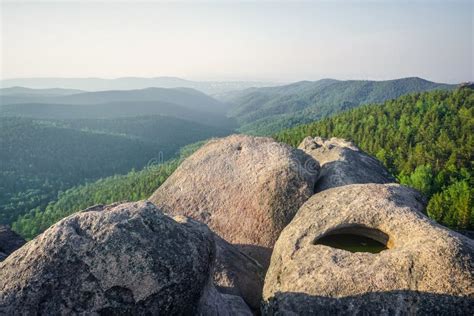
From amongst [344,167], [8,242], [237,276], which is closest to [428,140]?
[344,167]

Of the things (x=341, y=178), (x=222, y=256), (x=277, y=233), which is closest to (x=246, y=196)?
(x=277, y=233)

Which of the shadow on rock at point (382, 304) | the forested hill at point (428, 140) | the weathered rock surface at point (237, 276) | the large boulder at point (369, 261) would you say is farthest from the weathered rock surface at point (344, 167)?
the forested hill at point (428, 140)

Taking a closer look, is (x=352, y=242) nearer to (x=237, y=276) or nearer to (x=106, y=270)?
(x=237, y=276)

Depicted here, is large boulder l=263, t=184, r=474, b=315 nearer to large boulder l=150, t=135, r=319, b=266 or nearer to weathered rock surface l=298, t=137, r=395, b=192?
large boulder l=150, t=135, r=319, b=266

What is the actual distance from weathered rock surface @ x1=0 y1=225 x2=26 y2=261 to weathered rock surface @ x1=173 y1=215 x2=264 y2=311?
9.23 meters

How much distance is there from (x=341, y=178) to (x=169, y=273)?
12.1 metres

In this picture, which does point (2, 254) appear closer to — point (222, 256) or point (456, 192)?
point (222, 256)

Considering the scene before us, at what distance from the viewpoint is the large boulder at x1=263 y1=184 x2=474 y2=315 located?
10.0 meters

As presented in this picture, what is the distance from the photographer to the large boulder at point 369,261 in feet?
32.9

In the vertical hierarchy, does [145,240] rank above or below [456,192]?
above

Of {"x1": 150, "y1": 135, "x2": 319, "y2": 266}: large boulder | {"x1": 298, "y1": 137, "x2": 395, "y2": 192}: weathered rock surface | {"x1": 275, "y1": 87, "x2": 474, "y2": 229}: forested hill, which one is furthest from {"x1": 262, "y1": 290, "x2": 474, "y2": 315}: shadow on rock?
{"x1": 275, "y1": 87, "x2": 474, "y2": 229}: forested hill

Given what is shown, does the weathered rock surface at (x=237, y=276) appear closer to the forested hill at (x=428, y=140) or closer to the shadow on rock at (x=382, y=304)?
the shadow on rock at (x=382, y=304)

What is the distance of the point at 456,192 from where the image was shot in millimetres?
78625

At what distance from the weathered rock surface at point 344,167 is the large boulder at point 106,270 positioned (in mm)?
10830
